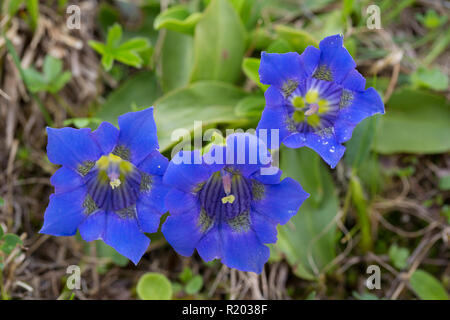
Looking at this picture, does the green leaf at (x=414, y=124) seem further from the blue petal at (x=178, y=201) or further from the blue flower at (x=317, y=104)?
the blue petal at (x=178, y=201)

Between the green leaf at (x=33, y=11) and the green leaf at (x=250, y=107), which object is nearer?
the green leaf at (x=250, y=107)

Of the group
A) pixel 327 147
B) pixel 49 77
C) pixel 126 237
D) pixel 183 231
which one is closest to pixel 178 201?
pixel 183 231

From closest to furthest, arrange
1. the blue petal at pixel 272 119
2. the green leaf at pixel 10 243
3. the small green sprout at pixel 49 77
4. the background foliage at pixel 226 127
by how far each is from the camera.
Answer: the blue petal at pixel 272 119, the green leaf at pixel 10 243, the background foliage at pixel 226 127, the small green sprout at pixel 49 77

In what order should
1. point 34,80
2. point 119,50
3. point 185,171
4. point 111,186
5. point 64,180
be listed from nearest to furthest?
point 185,171 < point 64,180 < point 111,186 < point 119,50 < point 34,80

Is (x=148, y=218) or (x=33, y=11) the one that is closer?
(x=148, y=218)

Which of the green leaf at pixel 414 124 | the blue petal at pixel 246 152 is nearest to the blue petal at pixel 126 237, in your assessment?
the blue petal at pixel 246 152

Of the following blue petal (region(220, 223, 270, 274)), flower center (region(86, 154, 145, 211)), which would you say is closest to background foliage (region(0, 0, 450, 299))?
flower center (region(86, 154, 145, 211))

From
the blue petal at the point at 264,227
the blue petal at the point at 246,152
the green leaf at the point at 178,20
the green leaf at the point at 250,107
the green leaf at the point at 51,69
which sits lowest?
Answer: the blue petal at the point at 264,227

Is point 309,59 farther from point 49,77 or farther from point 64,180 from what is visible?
point 49,77
